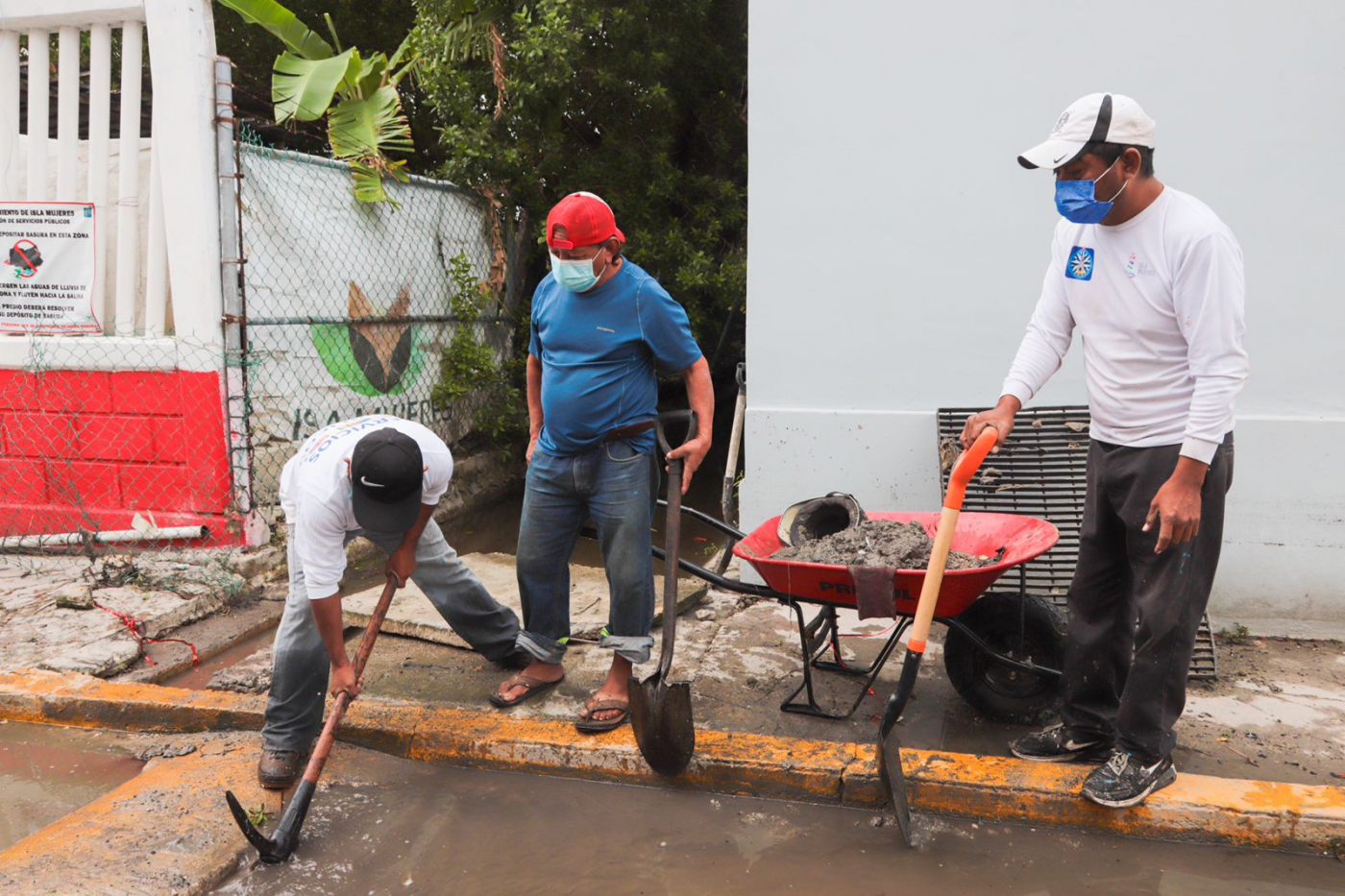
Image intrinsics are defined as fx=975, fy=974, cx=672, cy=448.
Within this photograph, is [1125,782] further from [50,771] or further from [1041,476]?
[50,771]

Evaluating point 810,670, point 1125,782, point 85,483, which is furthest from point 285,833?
point 85,483

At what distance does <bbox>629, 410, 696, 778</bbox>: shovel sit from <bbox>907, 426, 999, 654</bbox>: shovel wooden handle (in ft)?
2.68

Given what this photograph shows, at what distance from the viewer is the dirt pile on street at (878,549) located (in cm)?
352

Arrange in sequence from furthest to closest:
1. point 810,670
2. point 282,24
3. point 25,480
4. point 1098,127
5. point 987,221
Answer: point 282,24, point 25,480, point 987,221, point 810,670, point 1098,127

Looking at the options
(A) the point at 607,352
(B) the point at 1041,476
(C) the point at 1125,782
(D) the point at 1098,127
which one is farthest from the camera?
(B) the point at 1041,476

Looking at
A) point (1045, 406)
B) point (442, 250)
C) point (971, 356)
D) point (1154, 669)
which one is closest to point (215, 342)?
point (442, 250)

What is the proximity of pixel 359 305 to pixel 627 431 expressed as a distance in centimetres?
388

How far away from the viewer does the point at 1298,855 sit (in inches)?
120

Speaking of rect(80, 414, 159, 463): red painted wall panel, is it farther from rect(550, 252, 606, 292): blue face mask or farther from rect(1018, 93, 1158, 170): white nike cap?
rect(1018, 93, 1158, 170): white nike cap

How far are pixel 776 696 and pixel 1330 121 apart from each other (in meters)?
3.62

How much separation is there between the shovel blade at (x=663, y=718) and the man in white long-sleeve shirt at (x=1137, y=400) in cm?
131

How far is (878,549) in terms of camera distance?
3627mm

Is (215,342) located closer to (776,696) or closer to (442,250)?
(442,250)

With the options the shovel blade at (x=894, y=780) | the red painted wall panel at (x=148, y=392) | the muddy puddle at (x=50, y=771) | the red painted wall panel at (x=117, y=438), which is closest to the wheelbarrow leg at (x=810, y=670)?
the shovel blade at (x=894, y=780)
